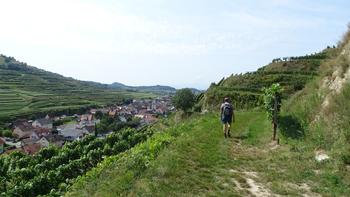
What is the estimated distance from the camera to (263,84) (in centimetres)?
6200

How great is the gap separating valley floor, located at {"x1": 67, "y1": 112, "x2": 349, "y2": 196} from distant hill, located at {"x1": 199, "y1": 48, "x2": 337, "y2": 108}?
36.7 metres

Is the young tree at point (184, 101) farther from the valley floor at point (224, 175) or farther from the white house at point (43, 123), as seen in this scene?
the valley floor at point (224, 175)

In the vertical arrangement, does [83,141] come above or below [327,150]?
below

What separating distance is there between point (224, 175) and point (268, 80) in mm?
51353

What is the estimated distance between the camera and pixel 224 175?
40.6ft

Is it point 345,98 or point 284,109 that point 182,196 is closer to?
point 345,98

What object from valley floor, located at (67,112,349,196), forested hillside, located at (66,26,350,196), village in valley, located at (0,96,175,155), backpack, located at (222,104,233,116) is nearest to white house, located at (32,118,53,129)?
village in valley, located at (0,96,175,155)

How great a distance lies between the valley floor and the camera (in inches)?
424

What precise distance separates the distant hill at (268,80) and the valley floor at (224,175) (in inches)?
1447

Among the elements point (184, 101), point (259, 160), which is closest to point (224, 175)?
point (259, 160)

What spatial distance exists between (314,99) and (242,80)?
50048mm

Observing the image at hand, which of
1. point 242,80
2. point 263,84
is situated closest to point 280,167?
point 263,84

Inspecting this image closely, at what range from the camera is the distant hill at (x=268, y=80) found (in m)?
55.4

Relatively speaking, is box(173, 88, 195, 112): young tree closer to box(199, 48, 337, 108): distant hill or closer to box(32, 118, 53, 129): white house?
box(199, 48, 337, 108): distant hill
